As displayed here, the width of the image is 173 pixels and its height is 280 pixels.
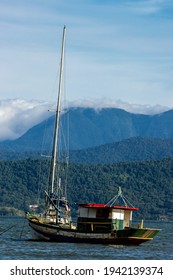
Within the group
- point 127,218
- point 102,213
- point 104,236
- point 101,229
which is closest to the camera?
point 104,236

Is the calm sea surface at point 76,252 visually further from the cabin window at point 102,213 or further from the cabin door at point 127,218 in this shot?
the cabin window at point 102,213

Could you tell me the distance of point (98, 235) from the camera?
87.0 metres

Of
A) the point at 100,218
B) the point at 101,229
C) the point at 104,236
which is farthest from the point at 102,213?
the point at 104,236

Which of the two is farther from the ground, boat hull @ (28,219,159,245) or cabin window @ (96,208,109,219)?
cabin window @ (96,208,109,219)

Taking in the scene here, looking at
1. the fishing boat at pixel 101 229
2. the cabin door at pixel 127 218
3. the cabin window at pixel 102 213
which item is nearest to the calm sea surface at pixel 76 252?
the fishing boat at pixel 101 229

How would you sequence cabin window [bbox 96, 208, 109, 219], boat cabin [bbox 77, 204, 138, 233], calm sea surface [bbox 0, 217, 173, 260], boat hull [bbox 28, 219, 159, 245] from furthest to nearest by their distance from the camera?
cabin window [bbox 96, 208, 109, 219] < boat cabin [bbox 77, 204, 138, 233] < boat hull [bbox 28, 219, 159, 245] < calm sea surface [bbox 0, 217, 173, 260]

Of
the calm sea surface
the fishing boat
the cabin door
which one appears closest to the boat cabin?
the fishing boat

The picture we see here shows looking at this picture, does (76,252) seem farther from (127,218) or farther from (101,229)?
(127,218)

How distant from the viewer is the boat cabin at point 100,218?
86875mm

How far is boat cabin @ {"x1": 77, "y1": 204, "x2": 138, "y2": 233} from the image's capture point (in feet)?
285

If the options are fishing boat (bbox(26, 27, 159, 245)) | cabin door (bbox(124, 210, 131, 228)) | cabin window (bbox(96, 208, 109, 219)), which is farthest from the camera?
cabin door (bbox(124, 210, 131, 228))

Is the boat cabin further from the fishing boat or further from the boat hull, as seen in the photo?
the boat hull

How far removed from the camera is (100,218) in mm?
87188
